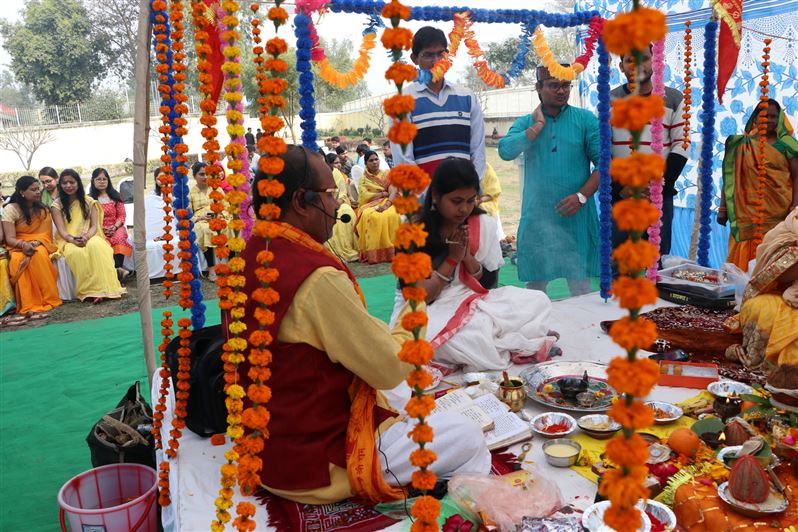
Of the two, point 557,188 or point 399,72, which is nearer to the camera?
point 399,72

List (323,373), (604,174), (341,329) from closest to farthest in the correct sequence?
(341,329), (323,373), (604,174)

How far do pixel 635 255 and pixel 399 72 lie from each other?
0.53 metres

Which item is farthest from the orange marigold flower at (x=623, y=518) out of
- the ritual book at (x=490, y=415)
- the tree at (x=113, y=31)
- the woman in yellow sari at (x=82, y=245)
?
the tree at (x=113, y=31)

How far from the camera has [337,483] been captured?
2.31m

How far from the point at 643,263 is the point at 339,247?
855 cm

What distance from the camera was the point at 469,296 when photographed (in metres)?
3.78

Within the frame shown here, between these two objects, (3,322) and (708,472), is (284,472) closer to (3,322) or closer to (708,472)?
(708,472)

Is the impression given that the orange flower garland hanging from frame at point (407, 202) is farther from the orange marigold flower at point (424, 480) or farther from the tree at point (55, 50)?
the tree at point (55, 50)

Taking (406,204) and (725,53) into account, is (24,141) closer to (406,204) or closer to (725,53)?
(725,53)

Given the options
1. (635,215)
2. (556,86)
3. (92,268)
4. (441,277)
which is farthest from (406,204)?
(92,268)

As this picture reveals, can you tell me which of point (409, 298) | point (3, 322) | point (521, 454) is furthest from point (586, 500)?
point (3, 322)

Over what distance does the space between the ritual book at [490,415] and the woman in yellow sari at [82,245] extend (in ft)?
19.5

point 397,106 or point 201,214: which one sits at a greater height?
point 397,106

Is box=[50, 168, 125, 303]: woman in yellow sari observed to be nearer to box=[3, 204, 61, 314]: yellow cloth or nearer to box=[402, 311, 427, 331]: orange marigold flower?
box=[3, 204, 61, 314]: yellow cloth
